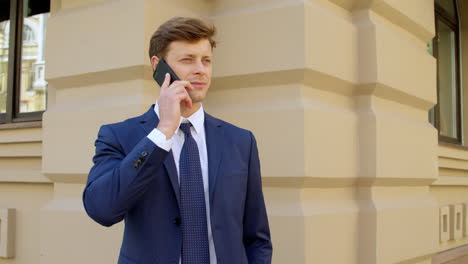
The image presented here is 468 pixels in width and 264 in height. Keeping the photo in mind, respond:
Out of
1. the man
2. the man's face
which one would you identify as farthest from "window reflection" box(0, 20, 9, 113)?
the man's face

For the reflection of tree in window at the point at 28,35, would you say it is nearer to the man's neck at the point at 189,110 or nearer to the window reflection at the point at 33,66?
the window reflection at the point at 33,66

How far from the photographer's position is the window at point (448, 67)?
6324mm

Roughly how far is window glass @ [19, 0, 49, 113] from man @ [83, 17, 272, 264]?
8.66 ft

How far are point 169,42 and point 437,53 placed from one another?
517 centimetres

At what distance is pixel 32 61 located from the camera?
441cm

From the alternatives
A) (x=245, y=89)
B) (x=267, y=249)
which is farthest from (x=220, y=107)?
(x=267, y=249)

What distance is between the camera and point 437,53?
633 centimetres

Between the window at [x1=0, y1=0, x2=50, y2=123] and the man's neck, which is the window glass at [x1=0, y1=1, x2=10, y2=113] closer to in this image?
the window at [x1=0, y1=0, x2=50, y2=123]

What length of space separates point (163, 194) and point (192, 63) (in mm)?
465

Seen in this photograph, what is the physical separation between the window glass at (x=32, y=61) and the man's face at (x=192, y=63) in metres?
2.70

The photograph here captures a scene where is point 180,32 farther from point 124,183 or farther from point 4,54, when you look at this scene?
point 4,54

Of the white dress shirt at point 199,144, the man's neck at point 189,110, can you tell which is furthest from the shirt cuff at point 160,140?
the man's neck at point 189,110

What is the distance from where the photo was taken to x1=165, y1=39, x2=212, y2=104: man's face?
6.16 feet

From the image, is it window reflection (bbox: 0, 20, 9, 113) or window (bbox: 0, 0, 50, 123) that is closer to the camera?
window (bbox: 0, 0, 50, 123)
